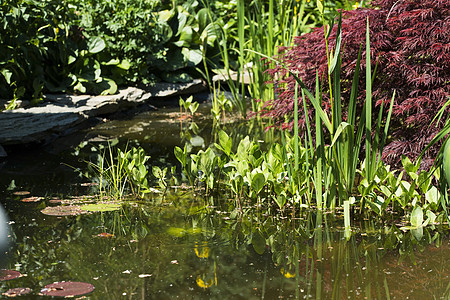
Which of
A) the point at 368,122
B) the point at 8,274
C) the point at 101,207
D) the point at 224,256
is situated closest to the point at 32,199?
the point at 101,207

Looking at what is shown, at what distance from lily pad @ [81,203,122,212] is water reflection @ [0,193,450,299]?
80mm

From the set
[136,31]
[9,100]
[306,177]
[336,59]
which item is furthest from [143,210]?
[136,31]

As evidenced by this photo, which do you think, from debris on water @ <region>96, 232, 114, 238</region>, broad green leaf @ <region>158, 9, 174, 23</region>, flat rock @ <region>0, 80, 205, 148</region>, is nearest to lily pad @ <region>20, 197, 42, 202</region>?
debris on water @ <region>96, 232, 114, 238</region>

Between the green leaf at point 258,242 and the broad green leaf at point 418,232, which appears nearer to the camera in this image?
the green leaf at point 258,242

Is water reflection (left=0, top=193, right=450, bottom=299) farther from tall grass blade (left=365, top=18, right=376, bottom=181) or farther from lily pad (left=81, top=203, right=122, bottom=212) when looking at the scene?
tall grass blade (left=365, top=18, right=376, bottom=181)

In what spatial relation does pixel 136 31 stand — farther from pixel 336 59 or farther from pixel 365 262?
pixel 365 262

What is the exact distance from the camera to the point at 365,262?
232 cm

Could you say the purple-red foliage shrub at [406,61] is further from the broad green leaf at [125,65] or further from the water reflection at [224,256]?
the broad green leaf at [125,65]

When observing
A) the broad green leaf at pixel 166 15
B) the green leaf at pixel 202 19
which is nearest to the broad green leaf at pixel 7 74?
the broad green leaf at pixel 166 15

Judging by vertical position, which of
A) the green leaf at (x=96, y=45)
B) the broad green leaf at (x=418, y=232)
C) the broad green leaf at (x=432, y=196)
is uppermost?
the green leaf at (x=96, y=45)

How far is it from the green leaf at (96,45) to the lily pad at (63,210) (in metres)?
3.99

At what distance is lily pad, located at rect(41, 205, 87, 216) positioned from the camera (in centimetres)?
300

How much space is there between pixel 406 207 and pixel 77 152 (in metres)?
2.90

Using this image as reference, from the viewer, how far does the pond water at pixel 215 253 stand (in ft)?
6.75
